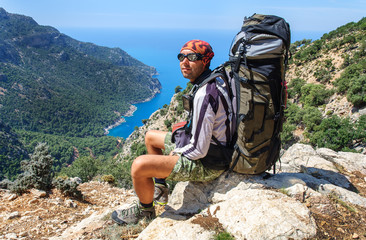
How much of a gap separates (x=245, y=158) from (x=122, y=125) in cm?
10852

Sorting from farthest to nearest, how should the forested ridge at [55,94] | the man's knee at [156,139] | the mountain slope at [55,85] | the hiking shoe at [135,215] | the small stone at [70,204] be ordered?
the mountain slope at [55,85] < the forested ridge at [55,94] < the small stone at [70,204] < the man's knee at [156,139] < the hiking shoe at [135,215]

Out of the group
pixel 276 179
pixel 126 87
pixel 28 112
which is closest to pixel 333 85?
pixel 276 179

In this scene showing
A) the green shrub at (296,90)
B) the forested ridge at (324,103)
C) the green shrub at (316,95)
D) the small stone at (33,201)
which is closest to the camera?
the small stone at (33,201)

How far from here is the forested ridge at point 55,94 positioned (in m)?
66.2

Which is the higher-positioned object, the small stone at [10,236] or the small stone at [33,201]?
the small stone at [10,236]

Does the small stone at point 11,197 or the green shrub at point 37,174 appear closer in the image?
the small stone at point 11,197

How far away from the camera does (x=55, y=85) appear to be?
103875 mm

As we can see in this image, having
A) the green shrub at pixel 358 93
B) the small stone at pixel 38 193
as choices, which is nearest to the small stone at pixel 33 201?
the small stone at pixel 38 193

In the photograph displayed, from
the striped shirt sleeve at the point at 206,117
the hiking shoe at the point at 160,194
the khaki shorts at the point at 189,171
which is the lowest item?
the hiking shoe at the point at 160,194

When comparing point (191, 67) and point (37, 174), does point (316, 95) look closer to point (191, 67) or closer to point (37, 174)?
point (191, 67)

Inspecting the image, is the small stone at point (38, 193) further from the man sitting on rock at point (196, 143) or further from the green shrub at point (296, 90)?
the green shrub at point (296, 90)

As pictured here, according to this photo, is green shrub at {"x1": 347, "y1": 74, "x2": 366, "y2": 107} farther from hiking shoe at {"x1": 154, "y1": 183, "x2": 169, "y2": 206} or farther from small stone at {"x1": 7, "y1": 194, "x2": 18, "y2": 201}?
small stone at {"x1": 7, "y1": 194, "x2": 18, "y2": 201}

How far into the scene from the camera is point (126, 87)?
13300 cm

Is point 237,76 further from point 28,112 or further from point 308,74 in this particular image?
point 28,112
